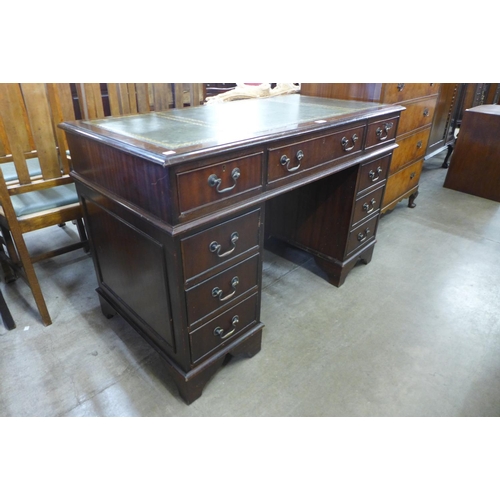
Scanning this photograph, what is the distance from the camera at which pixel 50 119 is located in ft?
4.91

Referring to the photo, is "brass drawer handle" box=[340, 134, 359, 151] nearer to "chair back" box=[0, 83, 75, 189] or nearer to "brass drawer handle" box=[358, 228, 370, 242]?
"brass drawer handle" box=[358, 228, 370, 242]

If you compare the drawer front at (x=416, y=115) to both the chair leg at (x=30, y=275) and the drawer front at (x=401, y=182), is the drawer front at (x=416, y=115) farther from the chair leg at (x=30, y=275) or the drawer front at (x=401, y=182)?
the chair leg at (x=30, y=275)

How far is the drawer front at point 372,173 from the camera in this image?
1737mm

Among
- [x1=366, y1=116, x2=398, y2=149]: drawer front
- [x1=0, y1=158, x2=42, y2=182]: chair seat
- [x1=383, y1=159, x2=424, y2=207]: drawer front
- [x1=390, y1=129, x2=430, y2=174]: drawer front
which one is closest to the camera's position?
[x1=366, y1=116, x2=398, y2=149]: drawer front

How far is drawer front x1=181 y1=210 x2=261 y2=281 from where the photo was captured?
107 cm

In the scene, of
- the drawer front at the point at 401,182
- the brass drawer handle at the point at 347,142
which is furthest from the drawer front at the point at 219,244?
the drawer front at the point at 401,182

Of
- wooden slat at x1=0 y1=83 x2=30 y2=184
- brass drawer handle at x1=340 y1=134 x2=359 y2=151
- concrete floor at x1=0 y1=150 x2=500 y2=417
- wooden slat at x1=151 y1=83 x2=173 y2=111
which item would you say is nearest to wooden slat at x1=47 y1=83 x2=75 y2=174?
wooden slat at x1=0 y1=83 x2=30 y2=184

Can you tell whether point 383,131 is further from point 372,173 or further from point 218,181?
point 218,181

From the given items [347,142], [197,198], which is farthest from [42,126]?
[347,142]

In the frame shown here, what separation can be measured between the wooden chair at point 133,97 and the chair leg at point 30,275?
0.65 metres

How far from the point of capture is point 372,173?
5.90ft

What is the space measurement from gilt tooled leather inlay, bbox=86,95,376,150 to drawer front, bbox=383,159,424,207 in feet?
2.53

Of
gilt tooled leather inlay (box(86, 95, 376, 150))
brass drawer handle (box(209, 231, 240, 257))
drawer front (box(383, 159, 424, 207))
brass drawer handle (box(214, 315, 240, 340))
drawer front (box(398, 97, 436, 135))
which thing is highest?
gilt tooled leather inlay (box(86, 95, 376, 150))
